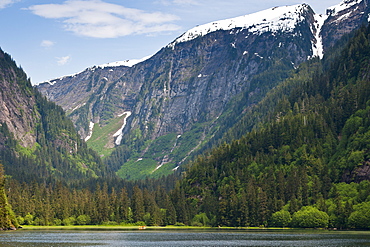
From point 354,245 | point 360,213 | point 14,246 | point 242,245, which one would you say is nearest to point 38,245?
point 14,246

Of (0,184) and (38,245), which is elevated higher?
(0,184)

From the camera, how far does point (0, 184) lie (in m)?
196

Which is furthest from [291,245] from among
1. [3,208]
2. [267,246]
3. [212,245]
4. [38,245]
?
[3,208]

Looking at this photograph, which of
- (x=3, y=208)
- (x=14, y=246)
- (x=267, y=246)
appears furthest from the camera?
(x=3, y=208)

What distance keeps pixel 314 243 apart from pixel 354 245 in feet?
43.2

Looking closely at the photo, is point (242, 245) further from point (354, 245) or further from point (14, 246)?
point (14, 246)

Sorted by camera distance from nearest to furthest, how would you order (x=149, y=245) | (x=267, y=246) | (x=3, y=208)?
(x=267, y=246)
(x=149, y=245)
(x=3, y=208)

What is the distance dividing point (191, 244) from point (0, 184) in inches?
3148

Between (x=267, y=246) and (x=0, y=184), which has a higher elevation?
(x=0, y=184)

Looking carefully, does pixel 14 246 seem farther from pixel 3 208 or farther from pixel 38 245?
pixel 3 208

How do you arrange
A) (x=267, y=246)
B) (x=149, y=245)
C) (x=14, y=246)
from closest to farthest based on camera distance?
(x=14, y=246)
(x=267, y=246)
(x=149, y=245)

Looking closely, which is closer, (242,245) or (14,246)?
(14,246)

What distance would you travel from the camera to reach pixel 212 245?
14600 centimetres

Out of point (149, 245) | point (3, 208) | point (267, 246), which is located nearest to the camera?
point (267, 246)
